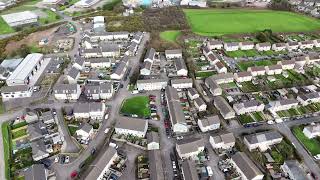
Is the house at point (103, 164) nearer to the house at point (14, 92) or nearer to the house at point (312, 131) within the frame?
the house at point (14, 92)

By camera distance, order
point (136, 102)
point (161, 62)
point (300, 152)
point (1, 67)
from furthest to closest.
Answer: point (161, 62) → point (1, 67) → point (136, 102) → point (300, 152)

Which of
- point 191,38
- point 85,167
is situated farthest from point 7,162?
point 191,38

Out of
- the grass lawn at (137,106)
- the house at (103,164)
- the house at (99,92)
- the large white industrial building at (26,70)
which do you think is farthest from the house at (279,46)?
the large white industrial building at (26,70)

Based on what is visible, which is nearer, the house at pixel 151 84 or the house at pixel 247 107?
the house at pixel 247 107

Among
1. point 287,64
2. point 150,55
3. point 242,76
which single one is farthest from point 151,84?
point 287,64

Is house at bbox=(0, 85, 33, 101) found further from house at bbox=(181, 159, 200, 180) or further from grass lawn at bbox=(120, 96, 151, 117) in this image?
house at bbox=(181, 159, 200, 180)

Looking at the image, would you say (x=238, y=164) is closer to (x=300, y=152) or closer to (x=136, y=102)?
(x=300, y=152)

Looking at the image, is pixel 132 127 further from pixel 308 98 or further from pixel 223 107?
pixel 308 98
